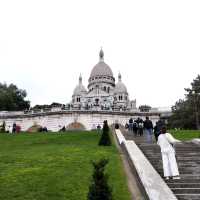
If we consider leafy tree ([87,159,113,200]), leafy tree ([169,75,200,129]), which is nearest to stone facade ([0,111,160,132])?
leafy tree ([169,75,200,129])

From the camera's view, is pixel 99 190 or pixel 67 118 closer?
pixel 99 190

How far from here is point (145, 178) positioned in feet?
35.2

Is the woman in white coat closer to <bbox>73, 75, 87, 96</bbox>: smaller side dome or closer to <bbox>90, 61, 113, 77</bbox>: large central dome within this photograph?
<bbox>73, 75, 87, 96</bbox>: smaller side dome

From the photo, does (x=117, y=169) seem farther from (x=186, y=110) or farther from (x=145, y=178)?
(x=186, y=110)

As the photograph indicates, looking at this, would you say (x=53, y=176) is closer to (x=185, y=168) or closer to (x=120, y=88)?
(x=185, y=168)

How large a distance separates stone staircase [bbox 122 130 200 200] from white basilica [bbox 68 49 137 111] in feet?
253

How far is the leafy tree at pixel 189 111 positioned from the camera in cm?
5641

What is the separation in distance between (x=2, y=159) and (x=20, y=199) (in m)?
6.31

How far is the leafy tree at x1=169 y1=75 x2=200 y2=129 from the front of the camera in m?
56.4

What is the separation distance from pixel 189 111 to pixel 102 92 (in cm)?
4834

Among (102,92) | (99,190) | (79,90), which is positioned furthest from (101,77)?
(99,190)

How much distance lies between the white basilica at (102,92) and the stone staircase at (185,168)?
253 ft

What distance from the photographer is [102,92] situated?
341 ft

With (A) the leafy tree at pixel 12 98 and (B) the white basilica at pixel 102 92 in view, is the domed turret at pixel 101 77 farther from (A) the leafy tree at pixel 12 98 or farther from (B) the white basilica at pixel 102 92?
(A) the leafy tree at pixel 12 98
